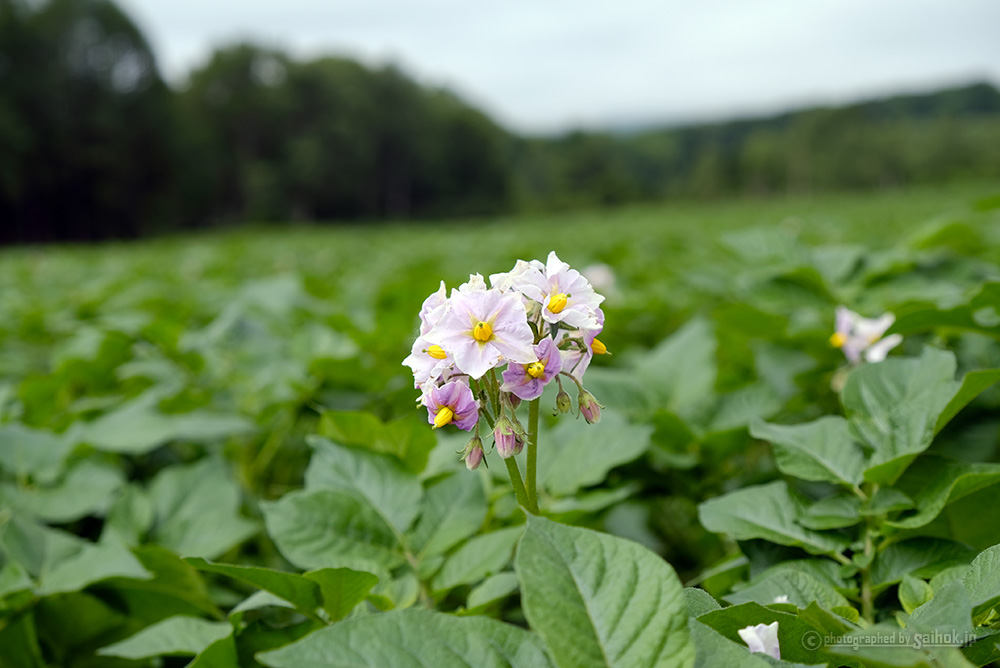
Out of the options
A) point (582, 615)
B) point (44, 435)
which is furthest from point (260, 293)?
point (582, 615)

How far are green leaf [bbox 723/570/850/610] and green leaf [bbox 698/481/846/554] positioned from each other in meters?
0.11

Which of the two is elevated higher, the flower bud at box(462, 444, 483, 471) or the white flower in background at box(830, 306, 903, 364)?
the flower bud at box(462, 444, 483, 471)

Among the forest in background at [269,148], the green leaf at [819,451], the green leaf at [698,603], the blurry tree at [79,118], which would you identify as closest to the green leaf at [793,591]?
the green leaf at [698,603]

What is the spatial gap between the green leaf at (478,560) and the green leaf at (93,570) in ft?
1.74

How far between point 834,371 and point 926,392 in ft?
2.41

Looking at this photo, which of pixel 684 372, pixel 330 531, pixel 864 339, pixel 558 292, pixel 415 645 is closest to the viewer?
pixel 415 645

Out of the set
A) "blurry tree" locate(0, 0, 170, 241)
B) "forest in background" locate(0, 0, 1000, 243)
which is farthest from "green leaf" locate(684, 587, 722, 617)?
"blurry tree" locate(0, 0, 170, 241)

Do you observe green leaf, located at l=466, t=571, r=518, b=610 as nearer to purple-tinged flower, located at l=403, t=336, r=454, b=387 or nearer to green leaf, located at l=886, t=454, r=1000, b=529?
purple-tinged flower, located at l=403, t=336, r=454, b=387

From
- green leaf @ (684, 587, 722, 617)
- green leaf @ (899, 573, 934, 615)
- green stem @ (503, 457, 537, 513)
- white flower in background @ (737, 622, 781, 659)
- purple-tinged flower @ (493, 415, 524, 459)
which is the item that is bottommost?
green leaf @ (899, 573, 934, 615)

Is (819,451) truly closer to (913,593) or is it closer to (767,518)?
(767,518)

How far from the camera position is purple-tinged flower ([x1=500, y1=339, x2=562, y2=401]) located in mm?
825

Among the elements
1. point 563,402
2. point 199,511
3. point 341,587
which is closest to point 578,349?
point 563,402

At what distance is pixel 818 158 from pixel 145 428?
72318 millimetres

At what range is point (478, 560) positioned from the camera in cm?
108
